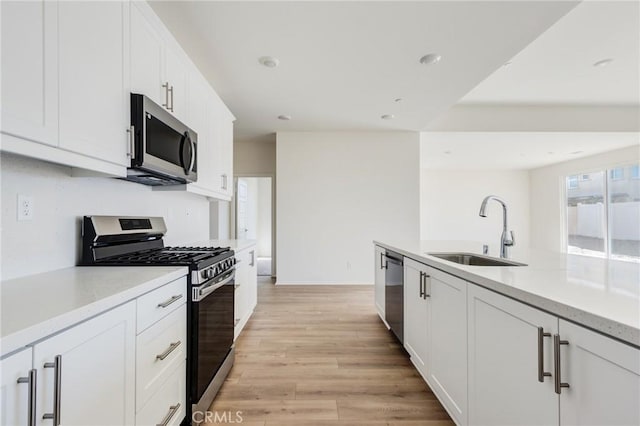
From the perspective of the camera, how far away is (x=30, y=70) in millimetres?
960

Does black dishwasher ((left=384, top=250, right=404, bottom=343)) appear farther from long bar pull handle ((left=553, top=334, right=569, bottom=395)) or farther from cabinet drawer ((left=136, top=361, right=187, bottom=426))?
cabinet drawer ((left=136, top=361, right=187, bottom=426))

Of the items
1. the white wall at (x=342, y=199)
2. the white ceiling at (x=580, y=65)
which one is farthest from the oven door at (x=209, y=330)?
the white ceiling at (x=580, y=65)

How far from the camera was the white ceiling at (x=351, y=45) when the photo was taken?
2.03 meters

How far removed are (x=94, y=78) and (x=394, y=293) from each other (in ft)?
8.00

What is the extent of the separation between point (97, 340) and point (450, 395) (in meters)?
1.59

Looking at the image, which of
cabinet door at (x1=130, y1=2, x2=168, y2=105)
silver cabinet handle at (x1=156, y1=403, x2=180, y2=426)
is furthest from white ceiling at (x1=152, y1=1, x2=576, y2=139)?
silver cabinet handle at (x1=156, y1=403, x2=180, y2=426)

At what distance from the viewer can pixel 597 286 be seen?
3.22ft

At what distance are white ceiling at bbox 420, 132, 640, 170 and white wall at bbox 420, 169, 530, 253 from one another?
93cm

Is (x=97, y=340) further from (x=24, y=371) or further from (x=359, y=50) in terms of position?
(x=359, y=50)

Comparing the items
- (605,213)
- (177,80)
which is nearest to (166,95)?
(177,80)

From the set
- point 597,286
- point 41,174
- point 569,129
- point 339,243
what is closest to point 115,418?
point 41,174

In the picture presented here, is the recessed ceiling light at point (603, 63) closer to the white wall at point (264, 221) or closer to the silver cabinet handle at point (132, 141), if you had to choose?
the silver cabinet handle at point (132, 141)

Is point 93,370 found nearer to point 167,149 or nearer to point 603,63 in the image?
point 167,149

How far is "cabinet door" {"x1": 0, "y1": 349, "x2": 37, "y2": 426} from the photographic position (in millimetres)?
624
